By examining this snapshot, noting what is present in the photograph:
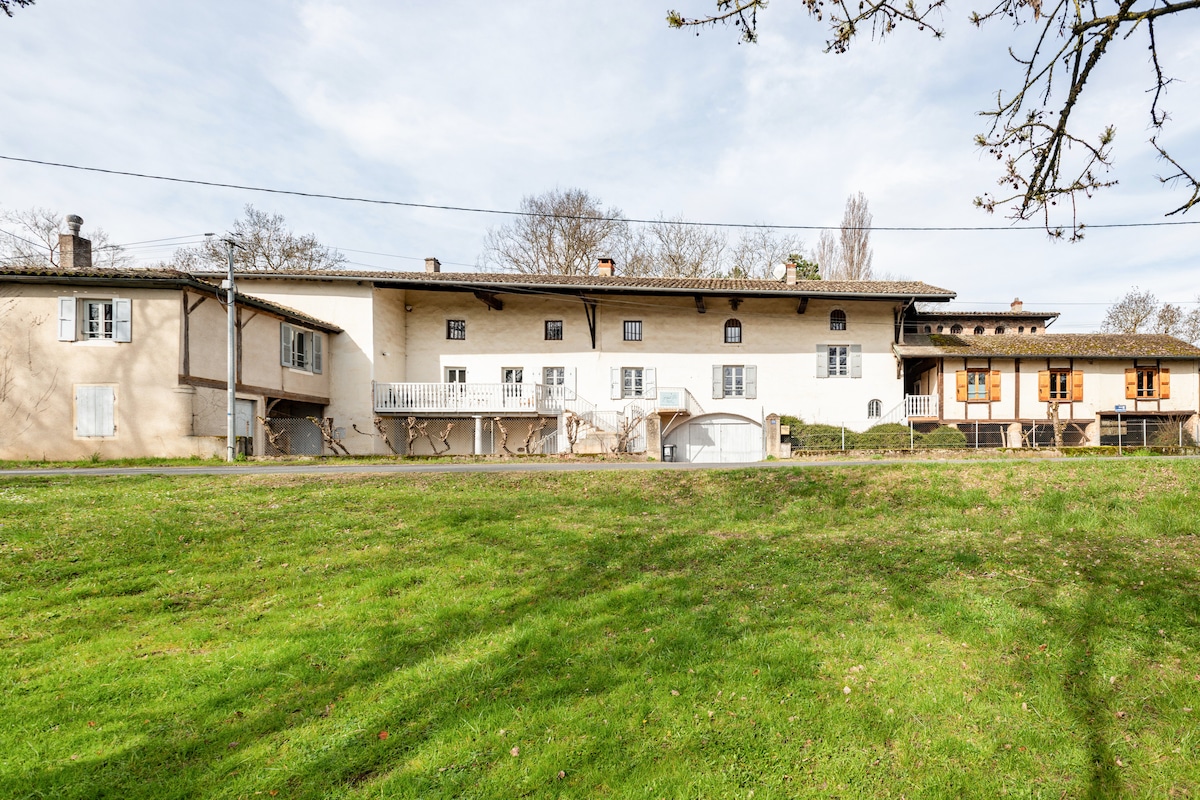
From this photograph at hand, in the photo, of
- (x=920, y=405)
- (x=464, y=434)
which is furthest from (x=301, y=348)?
(x=920, y=405)

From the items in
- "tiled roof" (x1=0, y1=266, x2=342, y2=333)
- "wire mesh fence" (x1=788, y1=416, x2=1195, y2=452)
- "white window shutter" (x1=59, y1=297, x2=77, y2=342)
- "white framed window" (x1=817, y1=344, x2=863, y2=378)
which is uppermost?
"tiled roof" (x1=0, y1=266, x2=342, y2=333)

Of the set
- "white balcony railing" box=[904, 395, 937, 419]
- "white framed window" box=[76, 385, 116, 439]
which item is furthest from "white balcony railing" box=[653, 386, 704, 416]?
"white framed window" box=[76, 385, 116, 439]

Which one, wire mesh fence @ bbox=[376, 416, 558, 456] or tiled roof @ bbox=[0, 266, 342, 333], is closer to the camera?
tiled roof @ bbox=[0, 266, 342, 333]

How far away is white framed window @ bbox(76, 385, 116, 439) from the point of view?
17453 mm

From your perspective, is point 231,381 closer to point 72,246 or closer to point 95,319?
point 95,319

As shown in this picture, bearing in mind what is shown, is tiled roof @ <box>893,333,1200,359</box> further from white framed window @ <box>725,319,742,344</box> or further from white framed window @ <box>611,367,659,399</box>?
white framed window @ <box>611,367,659,399</box>

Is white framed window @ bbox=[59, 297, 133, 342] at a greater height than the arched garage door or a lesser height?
greater

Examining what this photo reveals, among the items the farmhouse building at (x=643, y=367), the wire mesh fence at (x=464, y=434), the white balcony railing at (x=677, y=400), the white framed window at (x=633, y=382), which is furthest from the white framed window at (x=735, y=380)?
the wire mesh fence at (x=464, y=434)

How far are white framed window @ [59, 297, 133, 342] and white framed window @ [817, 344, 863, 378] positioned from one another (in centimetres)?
2482

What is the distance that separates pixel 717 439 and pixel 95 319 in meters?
21.4

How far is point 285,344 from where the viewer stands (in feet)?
70.1

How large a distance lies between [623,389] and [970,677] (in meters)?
21.5

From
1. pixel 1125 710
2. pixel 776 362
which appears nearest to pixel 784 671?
pixel 1125 710

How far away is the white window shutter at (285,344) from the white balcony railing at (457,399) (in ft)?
10.5
